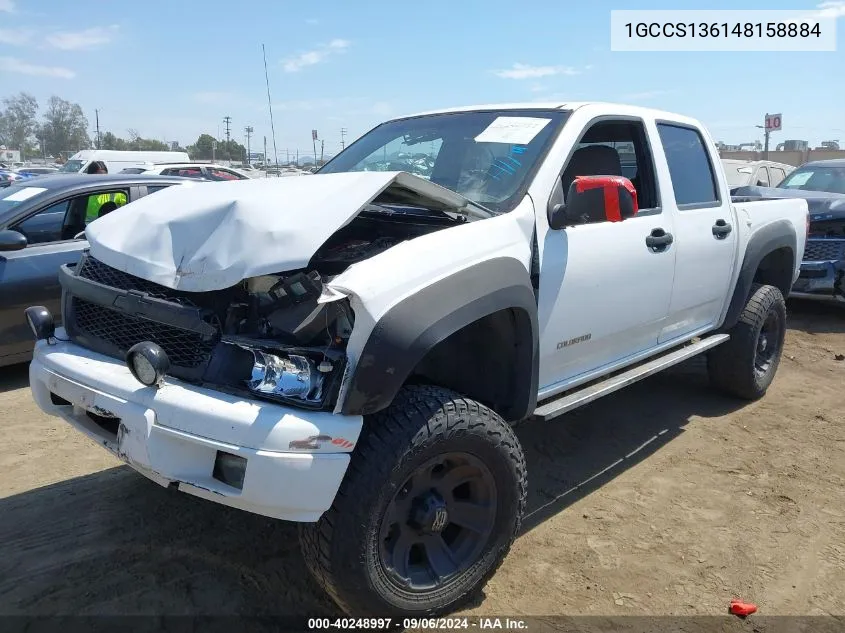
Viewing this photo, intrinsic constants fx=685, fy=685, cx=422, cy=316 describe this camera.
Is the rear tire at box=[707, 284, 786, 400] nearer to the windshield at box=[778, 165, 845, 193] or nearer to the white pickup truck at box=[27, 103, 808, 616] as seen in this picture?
the white pickup truck at box=[27, 103, 808, 616]

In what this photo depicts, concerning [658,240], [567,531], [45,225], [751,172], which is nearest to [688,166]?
[658,240]

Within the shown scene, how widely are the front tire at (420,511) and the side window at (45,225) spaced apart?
166 inches

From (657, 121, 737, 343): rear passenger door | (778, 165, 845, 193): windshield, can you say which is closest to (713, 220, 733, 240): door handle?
(657, 121, 737, 343): rear passenger door

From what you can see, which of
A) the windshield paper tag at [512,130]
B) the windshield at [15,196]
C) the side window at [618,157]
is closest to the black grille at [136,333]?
the windshield paper tag at [512,130]

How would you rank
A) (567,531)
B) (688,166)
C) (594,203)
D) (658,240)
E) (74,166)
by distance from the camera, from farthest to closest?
(74,166), (688,166), (658,240), (567,531), (594,203)

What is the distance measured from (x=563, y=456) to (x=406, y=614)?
74.4 inches

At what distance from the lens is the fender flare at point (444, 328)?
2186 millimetres

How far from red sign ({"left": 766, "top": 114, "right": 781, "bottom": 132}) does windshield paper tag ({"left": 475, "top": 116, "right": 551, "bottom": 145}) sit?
31.9 meters

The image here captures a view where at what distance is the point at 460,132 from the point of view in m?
3.63

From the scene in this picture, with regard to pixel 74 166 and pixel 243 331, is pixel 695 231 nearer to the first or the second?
pixel 243 331

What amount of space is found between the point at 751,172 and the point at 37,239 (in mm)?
13405

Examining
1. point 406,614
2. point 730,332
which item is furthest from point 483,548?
point 730,332

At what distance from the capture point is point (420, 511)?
251 cm

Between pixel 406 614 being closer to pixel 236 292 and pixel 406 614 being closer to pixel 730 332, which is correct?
pixel 236 292
